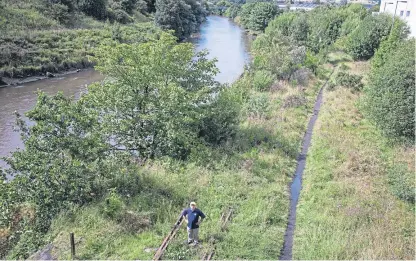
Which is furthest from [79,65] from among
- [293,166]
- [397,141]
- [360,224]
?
[360,224]

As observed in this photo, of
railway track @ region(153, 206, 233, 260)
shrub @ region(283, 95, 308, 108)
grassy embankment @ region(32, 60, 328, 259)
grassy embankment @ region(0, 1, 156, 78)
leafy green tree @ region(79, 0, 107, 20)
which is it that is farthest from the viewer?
leafy green tree @ region(79, 0, 107, 20)

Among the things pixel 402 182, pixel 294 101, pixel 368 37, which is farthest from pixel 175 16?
pixel 402 182

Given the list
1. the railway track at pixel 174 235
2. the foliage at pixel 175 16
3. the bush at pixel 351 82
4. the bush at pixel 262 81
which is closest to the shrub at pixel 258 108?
the bush at pixel 262 81

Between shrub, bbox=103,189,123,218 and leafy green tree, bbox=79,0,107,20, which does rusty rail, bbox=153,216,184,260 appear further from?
leafy green tree, bbox=79,0,107,20

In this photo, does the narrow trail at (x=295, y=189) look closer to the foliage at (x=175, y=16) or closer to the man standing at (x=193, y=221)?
the man standing at (x=193, y=221)

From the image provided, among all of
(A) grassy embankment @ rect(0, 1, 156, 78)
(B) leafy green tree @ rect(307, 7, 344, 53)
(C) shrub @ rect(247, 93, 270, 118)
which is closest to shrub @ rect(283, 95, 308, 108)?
(C) shrub @ rect(247, 93, 270, 118)

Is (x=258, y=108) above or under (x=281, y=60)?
under

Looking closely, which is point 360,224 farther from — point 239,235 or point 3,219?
point 3,219

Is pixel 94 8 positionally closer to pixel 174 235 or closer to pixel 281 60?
pixel 281 60

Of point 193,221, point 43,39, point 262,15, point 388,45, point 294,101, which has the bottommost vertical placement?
point 294,101
